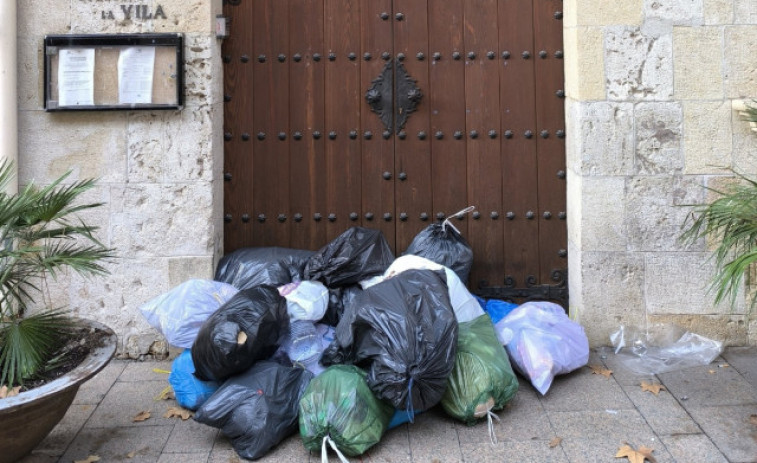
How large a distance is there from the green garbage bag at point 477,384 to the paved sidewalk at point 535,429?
0.08 m

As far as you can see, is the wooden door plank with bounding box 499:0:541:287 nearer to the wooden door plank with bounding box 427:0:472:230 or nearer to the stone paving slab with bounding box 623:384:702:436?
the wooden door plank with bounding box 427:0:472:230

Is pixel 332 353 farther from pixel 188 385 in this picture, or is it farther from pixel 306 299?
pixel 188 385

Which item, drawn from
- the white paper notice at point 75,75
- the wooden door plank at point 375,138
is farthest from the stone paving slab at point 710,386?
the white paper notice at point 75,75

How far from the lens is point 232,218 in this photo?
4.99 meters

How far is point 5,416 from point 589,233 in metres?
2.94

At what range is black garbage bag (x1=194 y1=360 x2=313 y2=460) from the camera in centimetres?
368

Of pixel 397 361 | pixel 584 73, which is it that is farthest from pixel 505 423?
pixel 584 73

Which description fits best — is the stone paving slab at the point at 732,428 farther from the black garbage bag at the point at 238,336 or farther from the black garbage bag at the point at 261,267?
the black garbage bag at the point at 261,267

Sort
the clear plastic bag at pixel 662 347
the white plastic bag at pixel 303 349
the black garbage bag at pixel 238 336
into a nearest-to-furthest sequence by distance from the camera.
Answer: the black garbage bag at pixel 238 336 < the white plastic bag at pixel 303 349 < the clear plastic bag at pixel 662 347

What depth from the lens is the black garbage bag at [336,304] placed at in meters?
4.56

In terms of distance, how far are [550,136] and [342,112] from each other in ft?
3.83

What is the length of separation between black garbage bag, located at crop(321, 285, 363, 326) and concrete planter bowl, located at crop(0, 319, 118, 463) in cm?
125

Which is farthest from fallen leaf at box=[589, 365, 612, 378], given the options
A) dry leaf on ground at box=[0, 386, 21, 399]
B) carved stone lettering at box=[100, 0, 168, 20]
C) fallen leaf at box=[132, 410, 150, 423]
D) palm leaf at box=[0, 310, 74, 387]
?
carved stone lettering at box=[100, 0, 168, 20]

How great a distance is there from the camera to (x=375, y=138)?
16.3 ft
